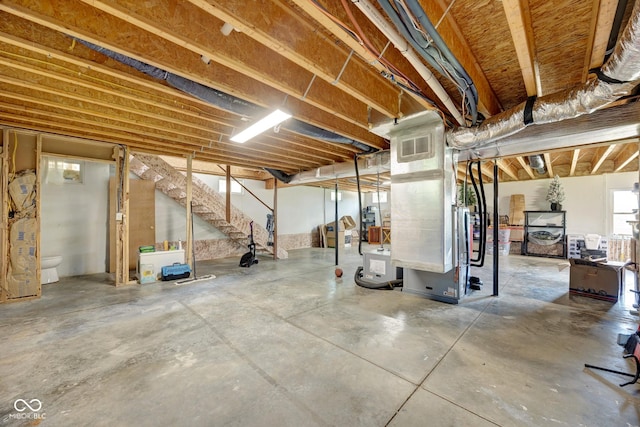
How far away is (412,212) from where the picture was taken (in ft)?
11.1

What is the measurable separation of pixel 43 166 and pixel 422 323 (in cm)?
706

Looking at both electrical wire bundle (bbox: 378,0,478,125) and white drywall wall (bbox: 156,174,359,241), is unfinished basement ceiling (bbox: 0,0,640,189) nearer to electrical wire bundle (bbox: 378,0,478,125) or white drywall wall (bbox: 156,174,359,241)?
electrical wire bundle (bbox: 378,0,478,125)

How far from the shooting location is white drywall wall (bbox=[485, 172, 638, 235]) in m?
7.02

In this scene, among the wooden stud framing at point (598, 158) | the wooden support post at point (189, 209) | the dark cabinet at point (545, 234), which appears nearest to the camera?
the wooden support post at point (189, 209)

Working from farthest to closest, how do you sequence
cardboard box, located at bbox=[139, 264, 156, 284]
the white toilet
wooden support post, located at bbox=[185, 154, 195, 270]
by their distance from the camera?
wooden support post, located at bbox=[185, 154, 195, 270]
cardboard box, located at bbox=[139, 264, 156, 284]
the white toilet

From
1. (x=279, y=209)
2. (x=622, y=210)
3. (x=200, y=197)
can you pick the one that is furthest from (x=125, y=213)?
(x=622, y=210)

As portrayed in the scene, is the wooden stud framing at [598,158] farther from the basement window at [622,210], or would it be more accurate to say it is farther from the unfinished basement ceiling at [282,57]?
the unfinished basement ceiling at [282,57]

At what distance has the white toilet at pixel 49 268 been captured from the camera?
14.5 ft

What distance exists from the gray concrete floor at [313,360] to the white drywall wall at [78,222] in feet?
5.03

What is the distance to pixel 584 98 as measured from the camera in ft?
6.63

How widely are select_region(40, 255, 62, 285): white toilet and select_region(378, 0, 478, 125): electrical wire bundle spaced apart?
246 inches

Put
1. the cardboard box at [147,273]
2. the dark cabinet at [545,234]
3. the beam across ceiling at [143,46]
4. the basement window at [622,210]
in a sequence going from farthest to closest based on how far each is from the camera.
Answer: the dark cabinet at [545,234] < the basement window at [622,210] < the cardboard box at [147,273] < the beam across ceiling at [143,46]

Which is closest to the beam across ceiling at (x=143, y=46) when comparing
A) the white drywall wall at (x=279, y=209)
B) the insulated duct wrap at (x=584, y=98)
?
the insulated duct wrap at (x=584, y=98)

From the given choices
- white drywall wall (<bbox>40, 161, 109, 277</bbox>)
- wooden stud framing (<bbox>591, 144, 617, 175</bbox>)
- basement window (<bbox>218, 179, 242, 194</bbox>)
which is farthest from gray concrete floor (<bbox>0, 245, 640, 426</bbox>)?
basement window (<bbox>218, 179, 242, 194</bbox>)
